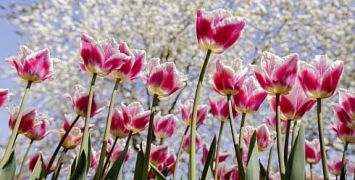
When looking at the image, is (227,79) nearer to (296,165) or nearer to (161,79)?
(161,79)

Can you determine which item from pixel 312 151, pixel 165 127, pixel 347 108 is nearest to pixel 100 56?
pixel 165 127

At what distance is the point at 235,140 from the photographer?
111cm

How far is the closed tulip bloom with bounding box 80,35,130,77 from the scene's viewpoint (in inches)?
47.9

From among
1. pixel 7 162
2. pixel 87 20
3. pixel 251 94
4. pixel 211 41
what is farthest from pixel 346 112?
pixel 87 20

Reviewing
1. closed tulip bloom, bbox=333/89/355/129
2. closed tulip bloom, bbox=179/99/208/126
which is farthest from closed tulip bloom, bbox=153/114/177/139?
closed tulip bloom, bbox=333/89/355/129

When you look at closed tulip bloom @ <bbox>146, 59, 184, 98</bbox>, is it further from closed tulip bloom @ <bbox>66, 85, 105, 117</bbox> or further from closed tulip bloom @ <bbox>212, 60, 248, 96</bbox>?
closed tulip bloom @ <bbox>66, 85, 105, 117</bbox>

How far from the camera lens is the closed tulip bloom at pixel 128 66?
1.27 meters

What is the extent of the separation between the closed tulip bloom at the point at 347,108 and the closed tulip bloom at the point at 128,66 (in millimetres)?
491

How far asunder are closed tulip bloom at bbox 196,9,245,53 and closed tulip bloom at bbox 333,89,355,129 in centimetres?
30

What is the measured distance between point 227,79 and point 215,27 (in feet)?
0.47

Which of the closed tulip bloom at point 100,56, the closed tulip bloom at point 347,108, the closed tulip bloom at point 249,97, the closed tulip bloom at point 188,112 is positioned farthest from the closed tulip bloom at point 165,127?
the closed tulip bloom at point 347,108

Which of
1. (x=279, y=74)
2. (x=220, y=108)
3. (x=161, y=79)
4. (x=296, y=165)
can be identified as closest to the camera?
(x=296, y=165)

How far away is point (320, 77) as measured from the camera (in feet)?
3.80

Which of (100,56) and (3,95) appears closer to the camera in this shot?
(100,56)
